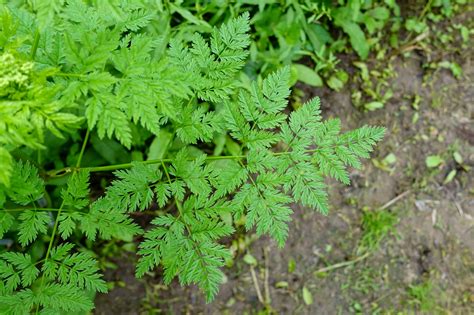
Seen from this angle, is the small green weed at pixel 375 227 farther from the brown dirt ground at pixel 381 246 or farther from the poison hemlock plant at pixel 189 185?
the poison hemlock plant at pixel 189 185

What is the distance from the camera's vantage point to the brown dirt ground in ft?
10.9

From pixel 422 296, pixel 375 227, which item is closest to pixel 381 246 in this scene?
pixel 375 227

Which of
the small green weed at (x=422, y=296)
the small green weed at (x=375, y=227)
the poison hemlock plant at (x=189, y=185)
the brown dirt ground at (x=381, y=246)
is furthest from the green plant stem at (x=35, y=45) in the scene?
the small green weed at (x=422, y=296)

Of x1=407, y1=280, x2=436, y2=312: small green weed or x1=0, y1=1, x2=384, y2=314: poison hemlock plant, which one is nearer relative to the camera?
x1=0, y1=1, x2=384, y2=314: poison hemlock plant

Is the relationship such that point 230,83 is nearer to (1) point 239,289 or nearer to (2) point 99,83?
(2) point 99,83

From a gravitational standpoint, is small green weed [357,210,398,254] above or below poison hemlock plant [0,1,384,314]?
below

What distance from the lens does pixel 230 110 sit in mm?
1964

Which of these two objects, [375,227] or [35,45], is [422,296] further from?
[35,45]

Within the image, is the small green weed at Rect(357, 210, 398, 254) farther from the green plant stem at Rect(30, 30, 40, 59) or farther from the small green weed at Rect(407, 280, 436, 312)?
the green plant stem at Rect(30, 30, 40, 59)

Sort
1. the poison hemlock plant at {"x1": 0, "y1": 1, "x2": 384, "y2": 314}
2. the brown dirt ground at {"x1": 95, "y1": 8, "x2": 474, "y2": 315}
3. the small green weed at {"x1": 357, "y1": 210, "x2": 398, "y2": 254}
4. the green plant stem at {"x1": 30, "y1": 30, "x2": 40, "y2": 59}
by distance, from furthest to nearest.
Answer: the small green weed at {"x1": 357, "y1": 210, "x2": 398, "y2": 254} → the brown dirt ground at {"x1": 95, "y1": 8, "x2": 474, "y2": 315} → the poison hemlock plant at {"x1": 0, "y1": 1, "x2": 384, "y2": 314} → the green plant stem at {"x1": 30, "y1": 30, "x2": 40, "y2": 59}

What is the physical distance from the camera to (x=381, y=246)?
3.54m

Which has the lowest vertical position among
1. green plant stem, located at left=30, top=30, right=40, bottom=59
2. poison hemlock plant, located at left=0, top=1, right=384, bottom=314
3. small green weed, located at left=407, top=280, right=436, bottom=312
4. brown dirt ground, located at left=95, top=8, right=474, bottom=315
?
small green weed, located at left=407, top=280, right=436, bottom=312

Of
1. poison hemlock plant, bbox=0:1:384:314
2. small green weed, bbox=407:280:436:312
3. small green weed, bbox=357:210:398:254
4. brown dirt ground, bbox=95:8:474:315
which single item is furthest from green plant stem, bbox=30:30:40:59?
small green weed, bbox=407:280:436:312

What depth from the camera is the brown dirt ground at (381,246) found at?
10.9ft
